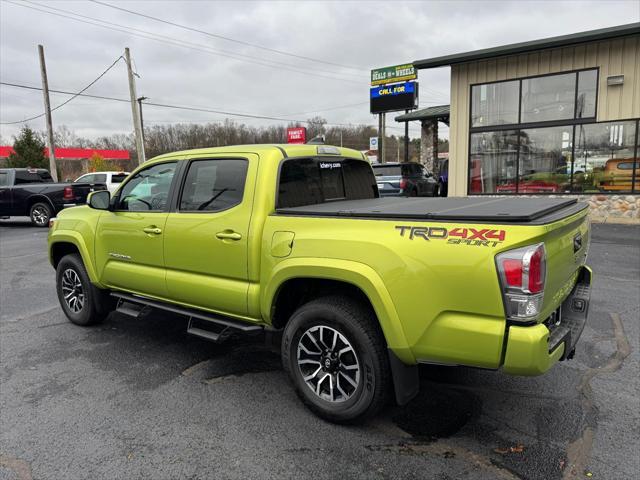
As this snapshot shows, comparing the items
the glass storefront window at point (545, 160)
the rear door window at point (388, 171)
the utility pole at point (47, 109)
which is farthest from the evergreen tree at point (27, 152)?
the glass storefront window at point (545, 160)

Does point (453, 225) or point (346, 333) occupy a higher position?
point (453, 225)

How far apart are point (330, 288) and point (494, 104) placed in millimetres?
13541

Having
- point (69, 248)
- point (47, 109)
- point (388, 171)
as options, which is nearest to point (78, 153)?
point (47, 109)

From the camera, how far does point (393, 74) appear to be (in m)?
28.2

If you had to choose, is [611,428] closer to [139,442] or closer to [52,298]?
[139,442]

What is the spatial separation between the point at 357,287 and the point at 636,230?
11792 mm

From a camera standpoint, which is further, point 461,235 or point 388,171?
point 388,171

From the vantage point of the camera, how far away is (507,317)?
8.14 feet

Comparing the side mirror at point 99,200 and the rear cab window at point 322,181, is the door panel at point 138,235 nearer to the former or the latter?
the side mirror at point 99,200

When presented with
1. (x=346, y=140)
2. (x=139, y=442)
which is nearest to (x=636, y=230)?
(x=139, y=442)

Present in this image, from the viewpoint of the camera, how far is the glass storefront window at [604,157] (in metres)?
13.2

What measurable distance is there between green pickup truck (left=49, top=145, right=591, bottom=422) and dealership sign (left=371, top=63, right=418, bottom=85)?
24.6m

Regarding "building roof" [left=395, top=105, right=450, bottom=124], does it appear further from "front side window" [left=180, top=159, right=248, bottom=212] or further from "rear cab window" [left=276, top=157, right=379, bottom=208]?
"front side window" [left=180, top=159, right=248, bottom=212]

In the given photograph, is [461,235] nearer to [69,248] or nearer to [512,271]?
[512,271]
